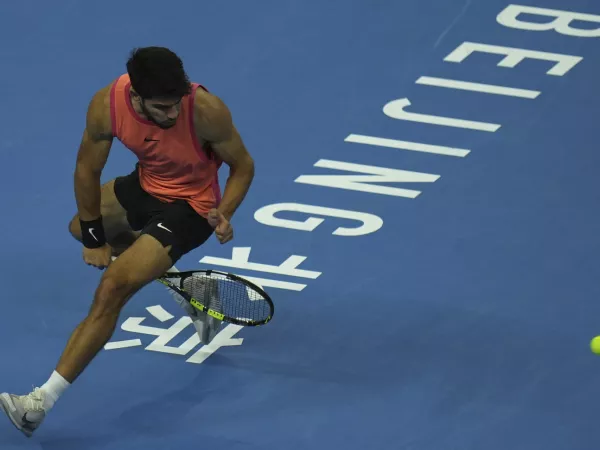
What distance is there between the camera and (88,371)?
361 inches

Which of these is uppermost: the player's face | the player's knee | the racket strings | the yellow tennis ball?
the player's face

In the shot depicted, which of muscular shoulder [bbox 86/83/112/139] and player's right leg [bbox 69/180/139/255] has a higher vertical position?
muscular shoulder [bbox 86/83/112/139]

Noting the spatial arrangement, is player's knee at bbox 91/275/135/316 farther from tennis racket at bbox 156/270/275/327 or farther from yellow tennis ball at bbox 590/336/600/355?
yellow tennis ball at bbox 590/336/600/355

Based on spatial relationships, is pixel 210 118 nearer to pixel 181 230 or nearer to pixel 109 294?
pixel 181 230

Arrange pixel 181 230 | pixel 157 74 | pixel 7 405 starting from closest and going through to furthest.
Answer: pixel 157 74 < pixel 7 405 < pixel 181 230

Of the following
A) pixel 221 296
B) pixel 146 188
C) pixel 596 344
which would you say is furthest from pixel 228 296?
pixel 596 344

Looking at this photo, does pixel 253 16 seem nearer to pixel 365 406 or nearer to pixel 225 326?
pixel 225 326

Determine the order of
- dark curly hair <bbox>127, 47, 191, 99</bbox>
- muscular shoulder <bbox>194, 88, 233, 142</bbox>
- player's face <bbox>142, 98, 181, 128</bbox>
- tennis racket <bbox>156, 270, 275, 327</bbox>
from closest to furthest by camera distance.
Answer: dark curly hair <bbox>127, 47, 191, 99</bbox>, player's face <bbox>142, 98, 181, 128</bbox>, muscular shoulder <bbox>194, 88, 233, 142</bbox>, tennis racket <bbox>156, 270, 275, 327</bbox>

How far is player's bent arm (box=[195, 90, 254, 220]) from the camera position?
862 centimetres

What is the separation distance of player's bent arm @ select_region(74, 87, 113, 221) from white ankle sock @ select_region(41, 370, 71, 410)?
0.95m

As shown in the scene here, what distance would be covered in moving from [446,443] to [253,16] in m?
5.00

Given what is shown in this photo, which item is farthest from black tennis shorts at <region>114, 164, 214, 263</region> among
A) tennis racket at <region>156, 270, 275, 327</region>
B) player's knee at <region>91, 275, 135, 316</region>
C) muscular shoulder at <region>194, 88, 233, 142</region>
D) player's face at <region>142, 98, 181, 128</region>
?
player's face at <region>142, 98, 181, 128</region>

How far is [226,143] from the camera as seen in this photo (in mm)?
8719

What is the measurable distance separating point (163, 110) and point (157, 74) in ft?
0.82
